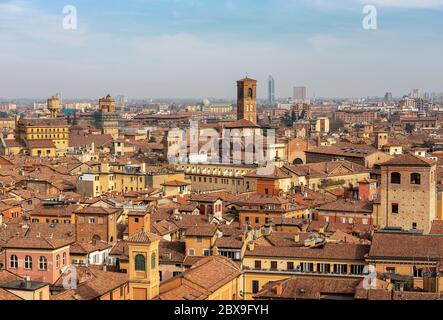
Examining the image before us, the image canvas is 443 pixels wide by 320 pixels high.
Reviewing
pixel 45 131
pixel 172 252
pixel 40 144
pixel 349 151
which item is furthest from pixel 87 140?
pixel 172 252

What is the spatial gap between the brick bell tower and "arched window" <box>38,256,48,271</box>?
3663cm

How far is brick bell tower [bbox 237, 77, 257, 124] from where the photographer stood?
161ft

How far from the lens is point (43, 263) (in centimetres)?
1271

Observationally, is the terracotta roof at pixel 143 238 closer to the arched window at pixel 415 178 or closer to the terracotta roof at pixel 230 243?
the terracotta roof at pixel 230 243

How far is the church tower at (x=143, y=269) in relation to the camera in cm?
1073

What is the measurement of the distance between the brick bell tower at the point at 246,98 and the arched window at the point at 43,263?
1442 inches

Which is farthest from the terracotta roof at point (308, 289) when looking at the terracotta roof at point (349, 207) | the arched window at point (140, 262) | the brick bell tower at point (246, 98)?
the brick bell tower at point (246, 98)

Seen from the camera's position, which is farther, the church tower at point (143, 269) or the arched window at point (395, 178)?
the arched window at point (395, 178)

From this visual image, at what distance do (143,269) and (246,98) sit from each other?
38874mm

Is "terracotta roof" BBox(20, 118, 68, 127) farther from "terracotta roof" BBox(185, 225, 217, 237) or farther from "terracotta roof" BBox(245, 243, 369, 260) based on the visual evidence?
"terracotta roof" BBox(245, 243, 369, 260)

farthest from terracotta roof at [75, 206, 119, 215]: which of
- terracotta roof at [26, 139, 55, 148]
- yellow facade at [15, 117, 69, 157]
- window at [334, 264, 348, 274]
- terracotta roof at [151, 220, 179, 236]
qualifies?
yellow facade at [15, 117, 69, 157]

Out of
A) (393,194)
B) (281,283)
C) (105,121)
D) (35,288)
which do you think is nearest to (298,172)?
(393,194)

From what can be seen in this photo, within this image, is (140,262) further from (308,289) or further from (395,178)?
(395,178)
